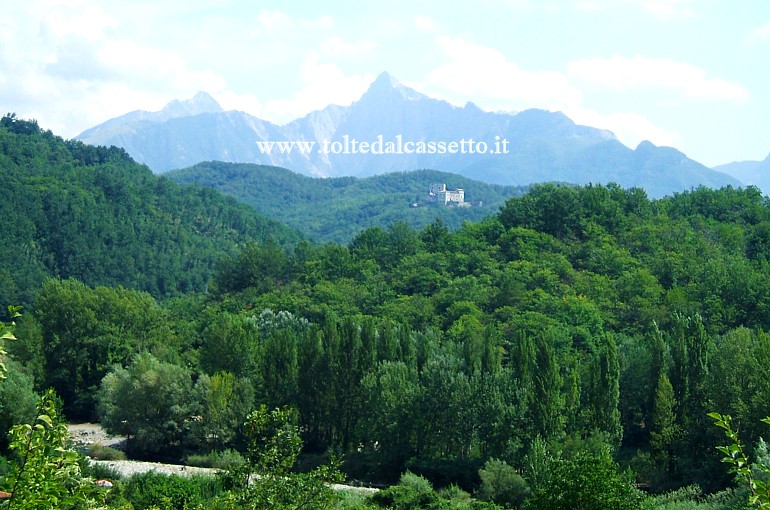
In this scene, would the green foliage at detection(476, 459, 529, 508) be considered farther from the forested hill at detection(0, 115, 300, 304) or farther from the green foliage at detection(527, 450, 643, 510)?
the forested hill at detection(0, 115, 300, 304)

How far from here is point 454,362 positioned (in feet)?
118

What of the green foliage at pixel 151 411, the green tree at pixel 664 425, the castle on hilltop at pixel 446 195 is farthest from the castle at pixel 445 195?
the green tree at pixel 664 425

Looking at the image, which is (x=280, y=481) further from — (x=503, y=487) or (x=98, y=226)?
(x=98, y=226)

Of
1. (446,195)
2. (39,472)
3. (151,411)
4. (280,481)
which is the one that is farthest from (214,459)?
(446,195)

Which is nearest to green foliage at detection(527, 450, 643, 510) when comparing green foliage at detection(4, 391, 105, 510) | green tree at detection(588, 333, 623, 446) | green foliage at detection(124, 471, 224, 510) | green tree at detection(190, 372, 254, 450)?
green foliage at detection(4, 391, 105, 510)

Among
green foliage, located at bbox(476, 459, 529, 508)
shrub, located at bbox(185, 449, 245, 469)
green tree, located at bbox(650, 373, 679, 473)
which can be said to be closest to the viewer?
green foliage, located at bbox(476, 459, 529, 508)

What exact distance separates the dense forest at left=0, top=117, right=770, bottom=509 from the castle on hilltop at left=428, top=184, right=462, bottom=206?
111480 millimetres

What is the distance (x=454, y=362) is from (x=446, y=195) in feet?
472

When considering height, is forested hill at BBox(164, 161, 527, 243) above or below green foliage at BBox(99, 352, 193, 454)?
above

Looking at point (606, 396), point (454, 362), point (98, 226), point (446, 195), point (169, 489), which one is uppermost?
point (446, 195)

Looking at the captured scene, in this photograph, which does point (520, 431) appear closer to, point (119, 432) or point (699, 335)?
point (699, 335)

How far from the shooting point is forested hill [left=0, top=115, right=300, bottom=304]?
8269cm

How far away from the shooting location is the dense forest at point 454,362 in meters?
26.9

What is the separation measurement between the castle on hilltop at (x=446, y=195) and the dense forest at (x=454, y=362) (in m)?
111
